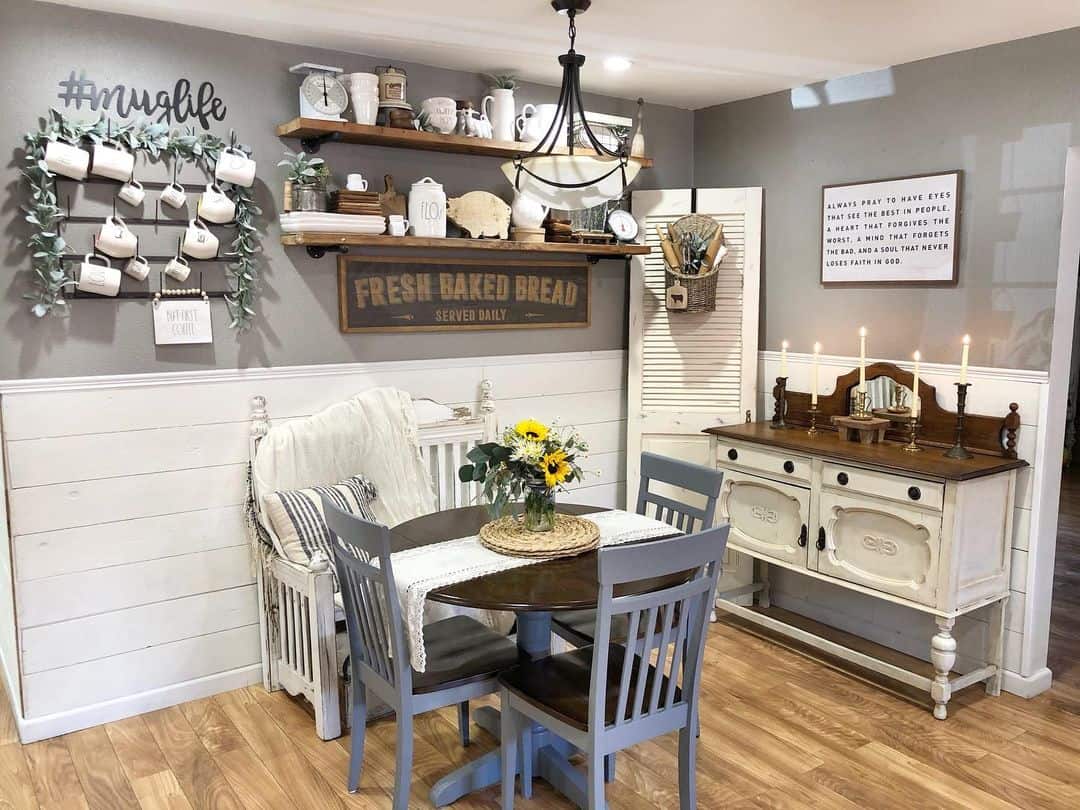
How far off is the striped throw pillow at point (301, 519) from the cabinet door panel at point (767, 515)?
4.82 ft

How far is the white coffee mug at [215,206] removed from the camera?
9.93 ft

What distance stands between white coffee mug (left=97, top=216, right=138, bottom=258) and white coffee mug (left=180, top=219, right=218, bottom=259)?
0.16m

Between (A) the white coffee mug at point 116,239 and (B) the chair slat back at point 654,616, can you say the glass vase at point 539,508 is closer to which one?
(B) the chair slat back at point 654,616

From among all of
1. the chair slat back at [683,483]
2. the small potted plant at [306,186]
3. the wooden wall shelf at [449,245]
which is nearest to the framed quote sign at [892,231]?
the wooden wall shelf at [449,245]

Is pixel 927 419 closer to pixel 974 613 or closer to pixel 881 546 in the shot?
pixel 881 546

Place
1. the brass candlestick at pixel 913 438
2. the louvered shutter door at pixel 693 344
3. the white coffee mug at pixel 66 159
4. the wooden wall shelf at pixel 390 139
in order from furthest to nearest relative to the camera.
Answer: the louvered shutter door at pixel 693 344
the brass candlestick at pixel 913 438
the wooden wall shelf at pixel 390 139
the white coffee mug at pixel 66 159

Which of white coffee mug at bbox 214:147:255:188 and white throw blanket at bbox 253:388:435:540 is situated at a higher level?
white coffee mug at bbox 214:147:255:188

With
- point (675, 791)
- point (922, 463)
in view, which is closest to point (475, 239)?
point (922, 463)

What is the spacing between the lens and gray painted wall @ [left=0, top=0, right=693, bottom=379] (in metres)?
2.77

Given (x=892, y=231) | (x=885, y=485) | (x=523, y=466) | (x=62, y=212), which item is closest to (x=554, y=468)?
(x=523, y=466)

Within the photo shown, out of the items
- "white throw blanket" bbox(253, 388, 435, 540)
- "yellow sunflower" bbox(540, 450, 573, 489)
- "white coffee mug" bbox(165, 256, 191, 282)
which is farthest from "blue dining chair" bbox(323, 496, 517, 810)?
"white coffee mug" bbox(165, 256, 191, 282)

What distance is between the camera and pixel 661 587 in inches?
93.5

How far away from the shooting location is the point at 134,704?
314cm

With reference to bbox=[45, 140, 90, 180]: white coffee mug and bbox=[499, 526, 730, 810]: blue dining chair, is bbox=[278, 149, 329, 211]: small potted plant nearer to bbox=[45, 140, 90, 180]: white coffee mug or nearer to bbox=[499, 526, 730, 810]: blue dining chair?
bbox=[45, 140, 90, 180]: white coffee mug
